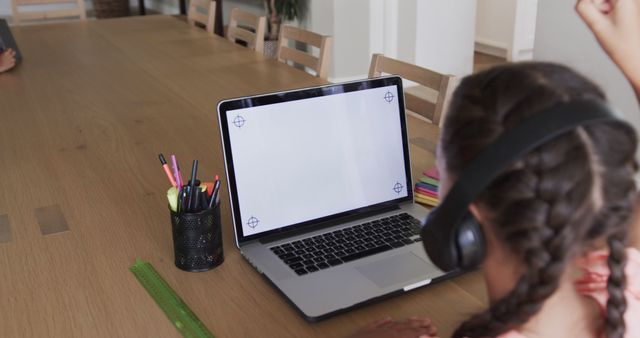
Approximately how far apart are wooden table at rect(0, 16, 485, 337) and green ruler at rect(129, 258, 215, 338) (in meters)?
0.01

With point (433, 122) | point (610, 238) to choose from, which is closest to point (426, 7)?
point (433, 122)

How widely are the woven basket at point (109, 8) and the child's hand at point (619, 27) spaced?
24.9 ft

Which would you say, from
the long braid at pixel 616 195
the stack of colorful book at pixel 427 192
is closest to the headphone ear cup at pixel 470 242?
the long braid at pixel 616 195

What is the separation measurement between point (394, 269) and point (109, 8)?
24.8ft

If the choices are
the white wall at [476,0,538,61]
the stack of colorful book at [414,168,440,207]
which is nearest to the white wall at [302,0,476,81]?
the white wall at [476,0,538,61]

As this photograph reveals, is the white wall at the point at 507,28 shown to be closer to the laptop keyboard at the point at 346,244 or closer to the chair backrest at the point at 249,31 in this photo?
the chair backrest at the point at 249,31

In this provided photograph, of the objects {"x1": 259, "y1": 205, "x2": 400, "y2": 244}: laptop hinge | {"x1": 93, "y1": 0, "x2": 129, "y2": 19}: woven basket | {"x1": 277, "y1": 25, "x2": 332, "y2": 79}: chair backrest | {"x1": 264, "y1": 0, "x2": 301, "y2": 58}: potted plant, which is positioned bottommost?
{"x1": 93, "y1": 0, "x2": 129, "y2": 19}: woven basket

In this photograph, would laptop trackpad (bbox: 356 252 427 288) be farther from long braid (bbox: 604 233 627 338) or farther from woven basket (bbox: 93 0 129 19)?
woven basket (bbox: 93 0 129 19)

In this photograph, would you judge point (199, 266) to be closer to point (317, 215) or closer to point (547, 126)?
point (317, 215)

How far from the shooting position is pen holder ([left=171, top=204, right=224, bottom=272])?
43.1 inches

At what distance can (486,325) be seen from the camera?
2.35ft

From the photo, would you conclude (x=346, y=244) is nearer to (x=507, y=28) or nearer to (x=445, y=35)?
(x=445, y=35)

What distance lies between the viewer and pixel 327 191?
1.23 m

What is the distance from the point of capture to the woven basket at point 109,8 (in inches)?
308
